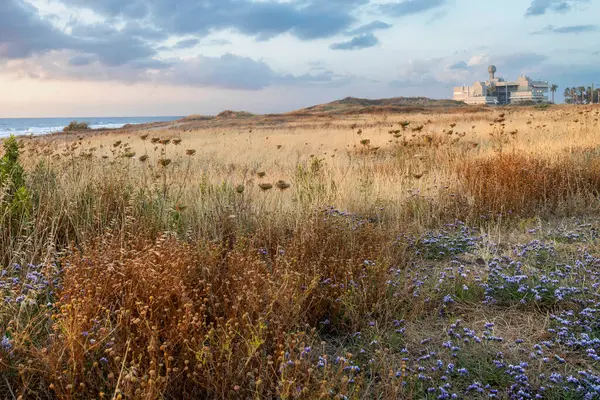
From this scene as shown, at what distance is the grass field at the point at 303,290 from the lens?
241 centimetres

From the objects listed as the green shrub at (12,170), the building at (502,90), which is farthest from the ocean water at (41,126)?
the building at (502,90)

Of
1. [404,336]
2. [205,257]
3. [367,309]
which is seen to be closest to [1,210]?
[205,257]

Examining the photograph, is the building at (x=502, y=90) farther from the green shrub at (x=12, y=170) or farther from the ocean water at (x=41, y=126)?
the green shrub at (x=12, y=170)

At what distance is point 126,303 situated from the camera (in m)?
2.88

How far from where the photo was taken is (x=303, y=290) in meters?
3.53

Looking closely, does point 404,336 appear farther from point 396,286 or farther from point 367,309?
point 396,286

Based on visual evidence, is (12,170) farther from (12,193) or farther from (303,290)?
Answer: (303,290)

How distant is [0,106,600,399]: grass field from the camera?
7.92 ft

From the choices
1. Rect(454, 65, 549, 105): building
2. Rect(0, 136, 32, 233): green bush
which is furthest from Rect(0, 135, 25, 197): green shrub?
Rect(454, 65, 549, 105): building

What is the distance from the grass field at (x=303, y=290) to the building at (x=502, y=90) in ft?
370

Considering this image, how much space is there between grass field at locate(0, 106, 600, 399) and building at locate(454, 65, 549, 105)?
112899 mm

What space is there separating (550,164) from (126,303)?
7369 millimetres

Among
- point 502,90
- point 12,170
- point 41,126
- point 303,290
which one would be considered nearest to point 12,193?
point 12,170

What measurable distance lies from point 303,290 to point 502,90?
5284 inches
